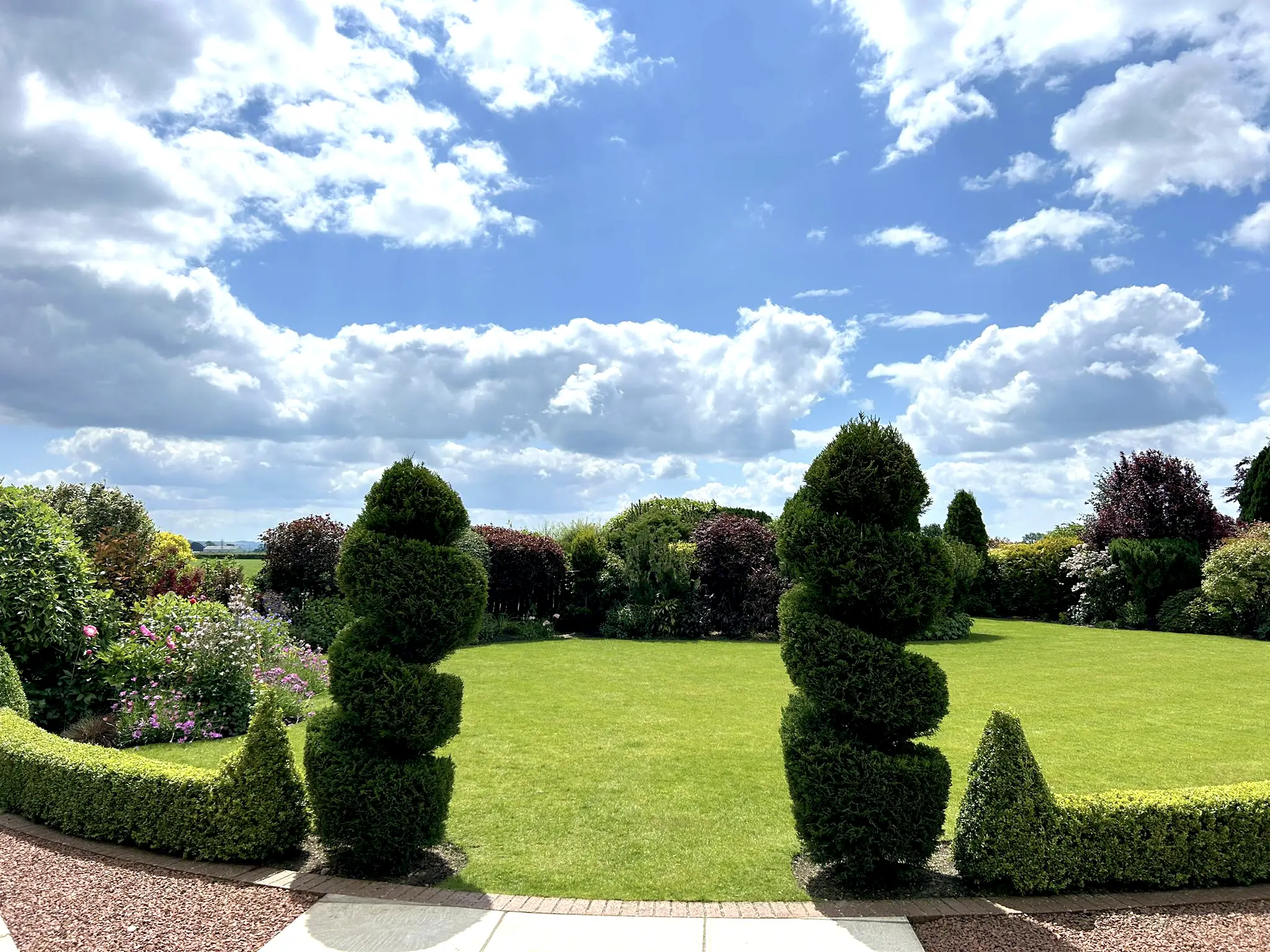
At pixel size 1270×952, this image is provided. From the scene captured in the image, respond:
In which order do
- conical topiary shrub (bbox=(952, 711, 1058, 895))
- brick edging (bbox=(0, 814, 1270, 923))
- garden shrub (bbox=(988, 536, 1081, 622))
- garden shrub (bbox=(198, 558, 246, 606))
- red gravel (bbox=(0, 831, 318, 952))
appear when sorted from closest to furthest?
1. red gravel (bbox=(0, 831, 318, 952))
2. brick edging (bbox=(0, 814, 1270, 923))
3. conical topiary shrub (bbox=(952, 711, 1058, 895))
4. garden shrub (bbox=(198, 558, 246, 606))
5. garden shrub (bbox=(988, 536, 1081, 622))

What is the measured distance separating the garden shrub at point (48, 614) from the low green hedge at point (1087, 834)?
32.5ft

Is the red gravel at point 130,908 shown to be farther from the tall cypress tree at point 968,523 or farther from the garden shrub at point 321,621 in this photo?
the tall cypress tree at point 968,523

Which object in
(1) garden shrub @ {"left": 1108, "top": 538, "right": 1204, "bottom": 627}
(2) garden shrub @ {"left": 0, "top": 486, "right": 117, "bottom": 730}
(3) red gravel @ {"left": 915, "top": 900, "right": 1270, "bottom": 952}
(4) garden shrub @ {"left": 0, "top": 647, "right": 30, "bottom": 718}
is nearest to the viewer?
(3) red gravel @ {"left": 915, "top": 900, "right": 1270, "bottom": 952}

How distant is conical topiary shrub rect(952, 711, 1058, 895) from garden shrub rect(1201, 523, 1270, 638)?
1845 centimetres

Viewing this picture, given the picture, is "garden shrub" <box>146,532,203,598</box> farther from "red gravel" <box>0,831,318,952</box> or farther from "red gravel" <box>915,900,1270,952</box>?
"red gravel" <box>915,900,1270,952</box>

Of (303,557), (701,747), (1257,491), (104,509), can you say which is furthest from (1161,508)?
(104,509)

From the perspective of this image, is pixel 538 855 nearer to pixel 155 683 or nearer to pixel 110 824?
pixel 110 824

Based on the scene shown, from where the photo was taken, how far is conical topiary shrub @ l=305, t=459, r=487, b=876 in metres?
Answer: 5.14

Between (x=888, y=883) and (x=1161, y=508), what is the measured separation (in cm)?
2292

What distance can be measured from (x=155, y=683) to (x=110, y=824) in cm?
398

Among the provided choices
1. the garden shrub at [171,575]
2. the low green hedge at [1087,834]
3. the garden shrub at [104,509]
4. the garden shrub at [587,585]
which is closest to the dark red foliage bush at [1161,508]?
the garden shrub at [587,585]

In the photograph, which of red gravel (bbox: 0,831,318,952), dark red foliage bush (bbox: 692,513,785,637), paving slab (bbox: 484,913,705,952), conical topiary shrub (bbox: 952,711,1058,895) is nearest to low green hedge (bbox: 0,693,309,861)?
red gravel (bbox: 0,831,318,952)

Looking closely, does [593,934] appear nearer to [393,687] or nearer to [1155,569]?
[393,687]

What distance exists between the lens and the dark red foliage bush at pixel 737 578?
20.3 metres
